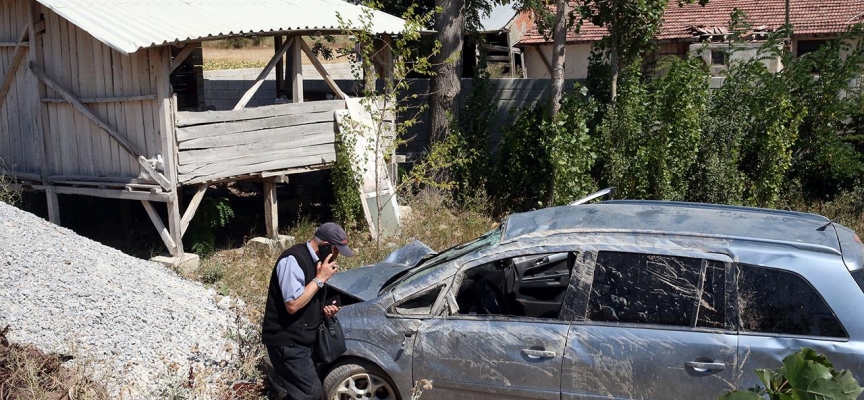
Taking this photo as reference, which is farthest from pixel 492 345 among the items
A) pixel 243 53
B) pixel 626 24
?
pixel 243 53

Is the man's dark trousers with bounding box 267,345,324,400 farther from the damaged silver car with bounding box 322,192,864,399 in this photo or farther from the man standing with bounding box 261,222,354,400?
the damaged silver car with bounding box 322,192,864,399

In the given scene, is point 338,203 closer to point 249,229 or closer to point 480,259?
point 249,229

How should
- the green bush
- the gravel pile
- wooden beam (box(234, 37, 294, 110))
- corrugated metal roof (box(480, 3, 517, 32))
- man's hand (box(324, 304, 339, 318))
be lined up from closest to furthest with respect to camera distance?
the green bush
man's hand (box(324, 304, 339, 318))
the gravel pile
wooden beam (box(234, 37, 294, 110))
corrugated metal roof (box(480, 3, 517, 32))

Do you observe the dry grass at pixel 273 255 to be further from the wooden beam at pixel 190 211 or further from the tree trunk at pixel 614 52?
the tree trunk at pixel 614 52

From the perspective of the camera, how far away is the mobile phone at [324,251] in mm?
5629

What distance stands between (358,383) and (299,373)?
1.39ft

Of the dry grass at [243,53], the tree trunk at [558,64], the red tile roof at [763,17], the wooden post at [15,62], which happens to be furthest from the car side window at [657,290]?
the dry grass at [243,53]

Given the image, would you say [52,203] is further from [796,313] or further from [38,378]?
[796,313]

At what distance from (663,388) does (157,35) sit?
6.68 metres

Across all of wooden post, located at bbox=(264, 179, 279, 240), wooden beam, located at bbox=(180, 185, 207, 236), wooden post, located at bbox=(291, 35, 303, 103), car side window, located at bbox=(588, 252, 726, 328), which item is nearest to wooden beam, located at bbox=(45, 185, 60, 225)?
wooden beam, located at bbox=(180, 185, 207, 236)

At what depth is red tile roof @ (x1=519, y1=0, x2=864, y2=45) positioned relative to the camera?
21.0 m

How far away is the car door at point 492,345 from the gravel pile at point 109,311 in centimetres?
175

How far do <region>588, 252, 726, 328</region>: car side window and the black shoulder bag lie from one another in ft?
5.49

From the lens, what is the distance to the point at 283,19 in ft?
35.2
